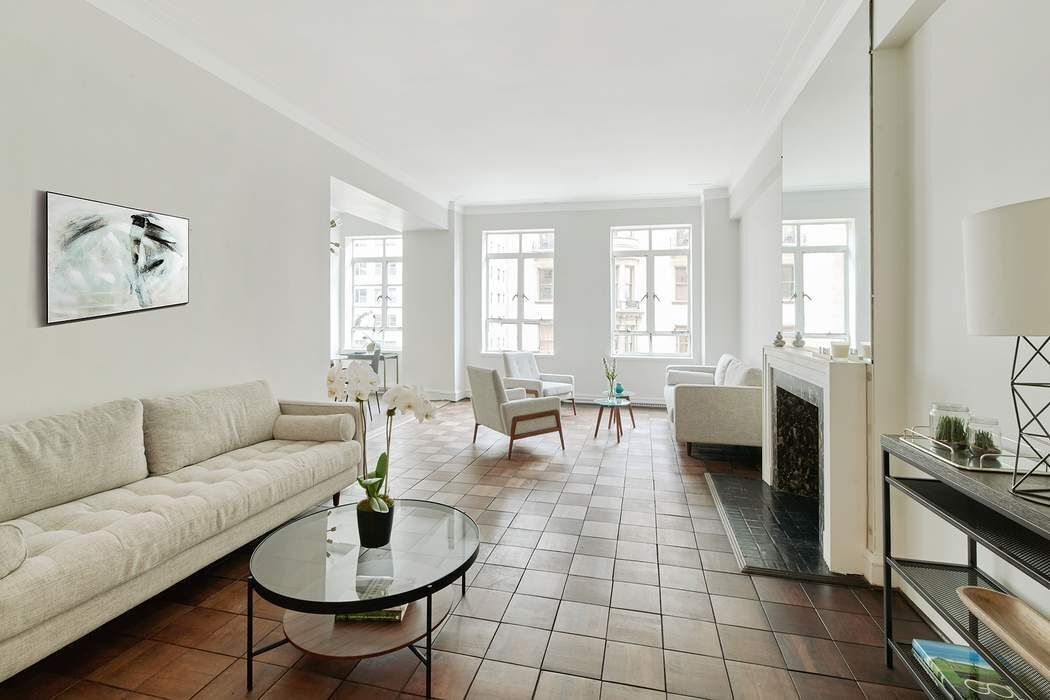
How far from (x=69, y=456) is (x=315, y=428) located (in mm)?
1264

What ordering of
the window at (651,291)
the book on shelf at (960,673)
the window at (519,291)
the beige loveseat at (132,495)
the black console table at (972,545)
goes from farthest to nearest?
1. the window at (519,291)
2. the window at (651,291)
3. the beige loveseat at (132,495)
4. the book on shelf at (960,673)
5. the black console table at (972,545)

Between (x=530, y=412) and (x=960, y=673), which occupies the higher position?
(x=530, y=412)

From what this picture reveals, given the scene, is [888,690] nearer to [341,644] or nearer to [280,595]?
[341,644]

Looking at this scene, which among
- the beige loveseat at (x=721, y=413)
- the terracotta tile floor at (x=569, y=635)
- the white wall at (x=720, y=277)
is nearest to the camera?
the terracotta tile floor at (x=569, y=635)

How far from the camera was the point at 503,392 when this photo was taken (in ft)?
15.5

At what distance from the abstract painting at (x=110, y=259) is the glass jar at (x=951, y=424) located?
3726mm

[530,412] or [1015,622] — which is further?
[530,412]

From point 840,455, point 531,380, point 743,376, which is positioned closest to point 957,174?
point 840,455

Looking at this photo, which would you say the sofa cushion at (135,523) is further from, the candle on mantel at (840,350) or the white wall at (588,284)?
the white wall at (588,284)

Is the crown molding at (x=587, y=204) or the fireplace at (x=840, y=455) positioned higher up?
the crown molding at (x=587, y=204)

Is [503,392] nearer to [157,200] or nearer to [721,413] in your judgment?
[721,413]

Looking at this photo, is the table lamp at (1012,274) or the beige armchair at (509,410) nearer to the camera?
the table lamp at (1012,274)

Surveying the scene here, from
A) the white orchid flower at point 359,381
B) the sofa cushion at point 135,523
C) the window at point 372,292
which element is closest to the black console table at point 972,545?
the white orchid flower at point 359,381

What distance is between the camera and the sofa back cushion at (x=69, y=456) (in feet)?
6.82
